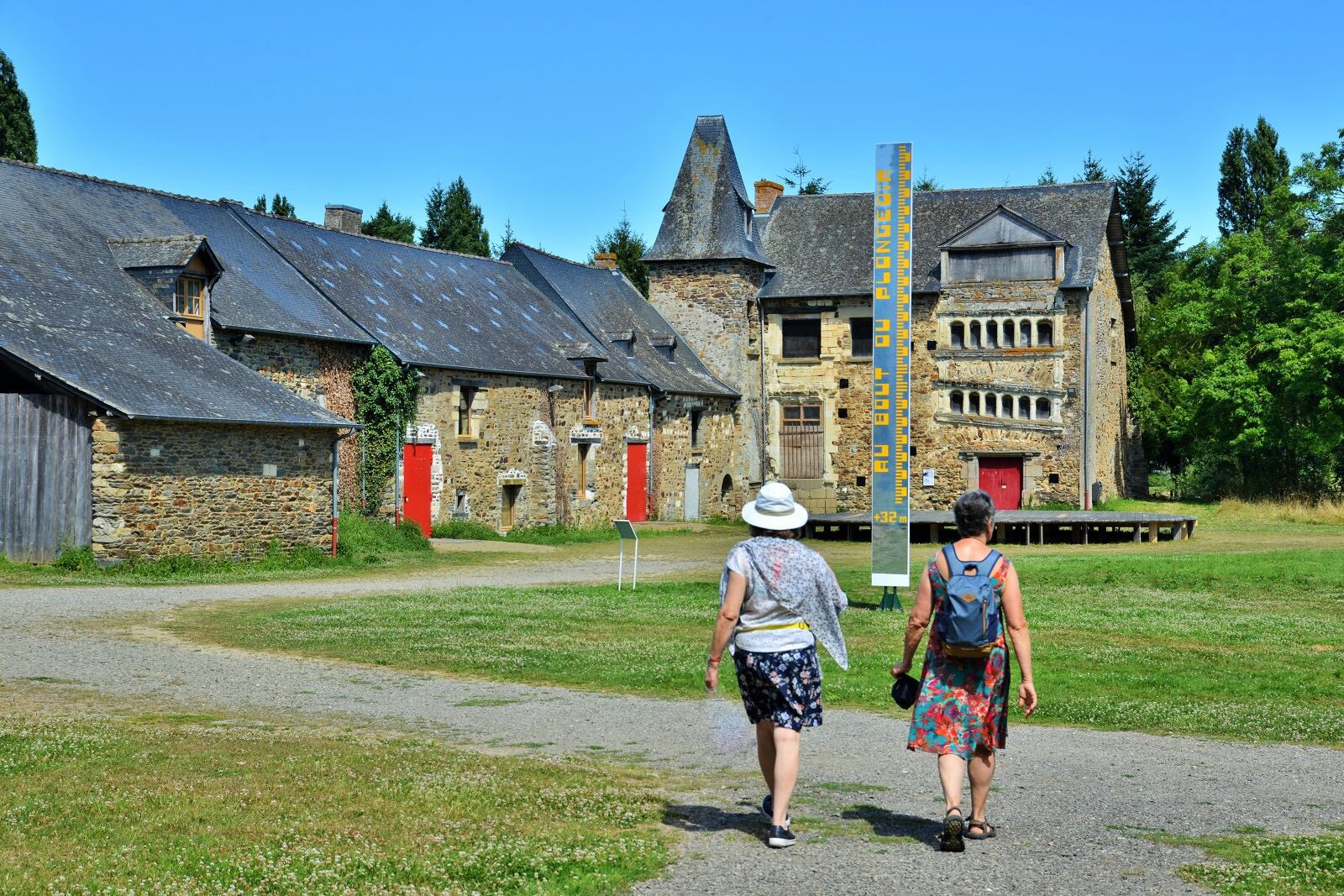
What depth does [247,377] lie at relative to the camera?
2581 centimetres

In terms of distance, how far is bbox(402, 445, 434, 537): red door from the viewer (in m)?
31.7

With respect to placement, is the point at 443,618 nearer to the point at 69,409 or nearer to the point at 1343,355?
the point at 69,409

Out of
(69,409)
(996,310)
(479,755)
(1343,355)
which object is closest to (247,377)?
(69,409)

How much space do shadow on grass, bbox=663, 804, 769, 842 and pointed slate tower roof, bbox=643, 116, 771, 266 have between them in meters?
36.6

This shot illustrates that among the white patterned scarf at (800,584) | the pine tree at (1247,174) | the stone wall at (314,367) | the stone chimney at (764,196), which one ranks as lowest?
the white patterned scarf at (800,584)

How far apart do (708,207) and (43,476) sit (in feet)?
83.4

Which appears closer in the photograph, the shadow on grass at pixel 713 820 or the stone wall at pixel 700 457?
the shadow on grass at pixel 713 820

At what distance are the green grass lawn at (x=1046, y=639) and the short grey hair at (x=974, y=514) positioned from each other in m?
4.19

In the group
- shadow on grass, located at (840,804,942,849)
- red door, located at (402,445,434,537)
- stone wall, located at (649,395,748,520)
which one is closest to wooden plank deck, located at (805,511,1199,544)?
stone wall, located at (649,395,748,520)

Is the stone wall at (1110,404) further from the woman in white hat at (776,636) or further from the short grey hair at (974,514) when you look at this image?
the woman in white hat at (776,636)

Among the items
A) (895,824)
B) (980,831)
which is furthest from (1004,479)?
(980,831)

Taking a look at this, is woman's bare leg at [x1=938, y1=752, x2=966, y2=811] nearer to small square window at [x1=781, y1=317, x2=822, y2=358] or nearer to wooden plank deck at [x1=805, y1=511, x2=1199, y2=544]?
wooden plank deck at [x1=805, y1=511, x2=1199, y2=544]

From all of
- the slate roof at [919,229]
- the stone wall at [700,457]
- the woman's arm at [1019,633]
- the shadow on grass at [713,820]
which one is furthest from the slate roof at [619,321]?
the woman's arm at [1019,633]

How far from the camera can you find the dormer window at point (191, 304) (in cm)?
2642
